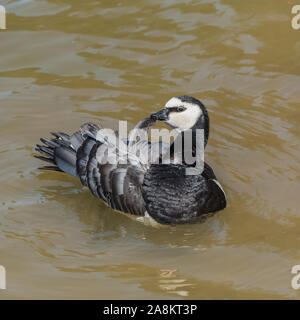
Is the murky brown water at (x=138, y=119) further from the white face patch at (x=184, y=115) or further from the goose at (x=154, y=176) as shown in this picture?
the white face patch at (x=184, y=115)

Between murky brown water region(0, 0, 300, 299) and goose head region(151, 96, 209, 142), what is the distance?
96 centimetres

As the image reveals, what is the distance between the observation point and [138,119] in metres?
8.81

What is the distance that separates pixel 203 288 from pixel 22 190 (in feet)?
8.75

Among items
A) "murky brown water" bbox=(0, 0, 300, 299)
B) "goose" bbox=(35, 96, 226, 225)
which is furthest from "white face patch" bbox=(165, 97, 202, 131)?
"murky brown water" bbox=(0, 0, 300, 299)

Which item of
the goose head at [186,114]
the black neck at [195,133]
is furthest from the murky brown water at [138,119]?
the goose head at [186,114]

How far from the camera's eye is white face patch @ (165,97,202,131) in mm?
6938

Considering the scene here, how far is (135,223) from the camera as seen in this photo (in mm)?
7023

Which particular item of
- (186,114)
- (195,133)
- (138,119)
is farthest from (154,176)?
(138,119)

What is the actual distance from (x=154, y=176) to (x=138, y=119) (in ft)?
6.61

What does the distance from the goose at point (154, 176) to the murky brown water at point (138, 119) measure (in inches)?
7.6

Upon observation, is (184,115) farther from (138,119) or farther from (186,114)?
(138,119)

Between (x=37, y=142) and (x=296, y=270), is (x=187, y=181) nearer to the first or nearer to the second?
(x=296, y=270)

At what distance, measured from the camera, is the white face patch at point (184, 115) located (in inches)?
273
